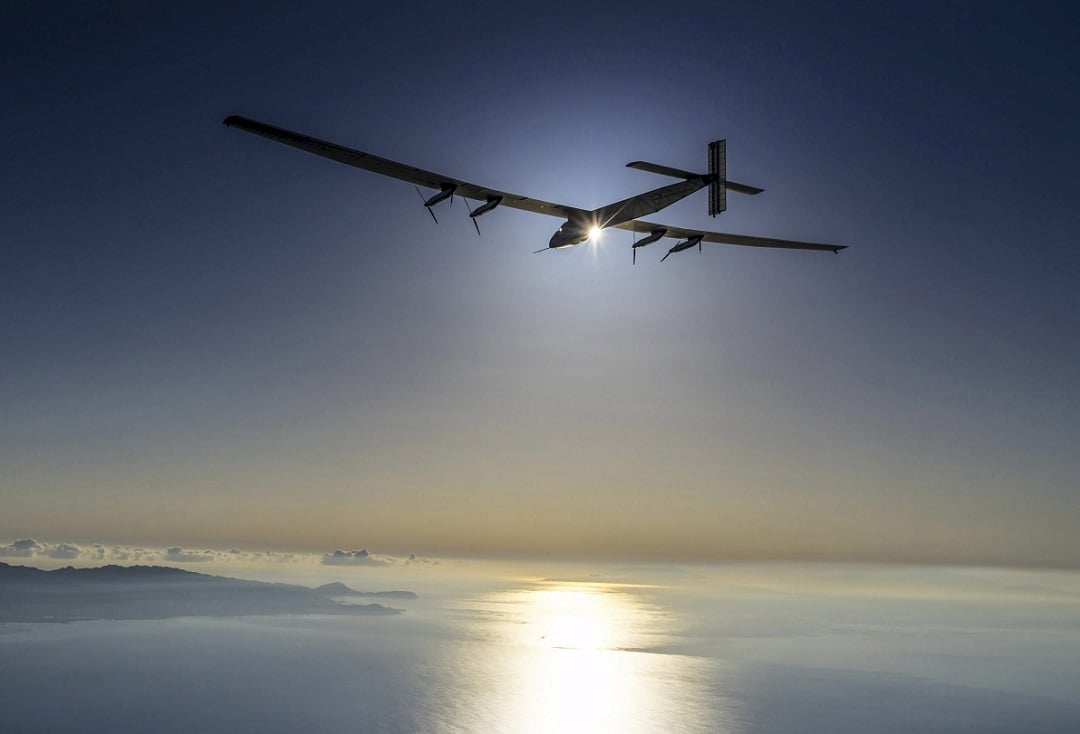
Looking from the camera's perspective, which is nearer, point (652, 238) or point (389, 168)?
point (389, 168)

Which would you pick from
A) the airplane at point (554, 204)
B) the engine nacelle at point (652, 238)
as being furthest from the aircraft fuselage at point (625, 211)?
the engine nacelle at point (652, 238)

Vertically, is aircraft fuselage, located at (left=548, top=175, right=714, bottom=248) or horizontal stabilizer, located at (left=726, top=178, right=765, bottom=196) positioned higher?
horizontal stabilizer, located at (left=726, top=178, right=765, bottom=196)

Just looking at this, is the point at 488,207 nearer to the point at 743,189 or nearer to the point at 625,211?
the point at 625,211

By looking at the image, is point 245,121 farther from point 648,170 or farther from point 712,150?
point 712,150

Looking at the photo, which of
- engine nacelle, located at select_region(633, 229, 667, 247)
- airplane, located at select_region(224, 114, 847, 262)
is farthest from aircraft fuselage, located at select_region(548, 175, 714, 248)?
engine nacelle, located at select_region(633, 229, 667, 247)

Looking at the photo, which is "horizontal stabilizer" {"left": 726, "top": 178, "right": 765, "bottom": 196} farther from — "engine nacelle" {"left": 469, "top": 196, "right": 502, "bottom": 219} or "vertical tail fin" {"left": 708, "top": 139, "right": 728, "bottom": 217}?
"engine nacelle" {"left": 469, "top": 196, "right": 502, "bottom": 219}

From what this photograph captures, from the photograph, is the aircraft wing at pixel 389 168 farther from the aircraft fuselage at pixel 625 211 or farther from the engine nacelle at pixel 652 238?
the engine nacelle at pixel 652 238

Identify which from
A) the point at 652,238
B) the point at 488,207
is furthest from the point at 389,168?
the point at 652,238
